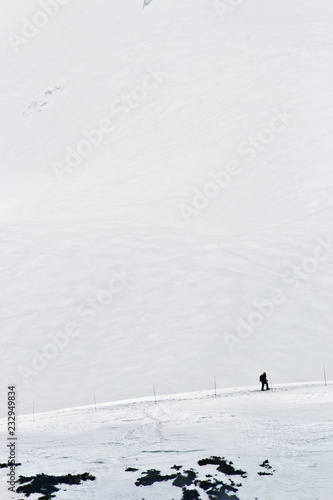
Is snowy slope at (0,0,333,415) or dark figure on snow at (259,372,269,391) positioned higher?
snowy slope at (0,0,333,415)

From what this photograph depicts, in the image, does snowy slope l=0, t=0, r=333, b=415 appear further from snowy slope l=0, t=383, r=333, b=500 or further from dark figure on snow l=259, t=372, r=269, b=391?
snowy slope l=0, t=383, r=333, b=500

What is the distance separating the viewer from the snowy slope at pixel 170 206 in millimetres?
25781

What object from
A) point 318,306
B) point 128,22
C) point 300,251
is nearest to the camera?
point 318,306

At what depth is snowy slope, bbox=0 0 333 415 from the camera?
2578 cm

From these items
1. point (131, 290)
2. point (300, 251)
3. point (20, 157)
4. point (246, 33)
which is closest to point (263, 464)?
point (131, 290)

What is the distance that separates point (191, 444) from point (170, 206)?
33407 millimetres

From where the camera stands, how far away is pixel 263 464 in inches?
498

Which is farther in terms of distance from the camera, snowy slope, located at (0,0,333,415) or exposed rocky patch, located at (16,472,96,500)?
snowy slope, located at (0,0,333,415)

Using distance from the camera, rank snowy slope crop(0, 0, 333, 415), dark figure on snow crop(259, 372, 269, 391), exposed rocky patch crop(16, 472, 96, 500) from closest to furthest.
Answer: exposed rocky patch crop(16, 472, 96, 500)
dark figure on snow crop(259, 372, 269, 391)
snowy slope crop(0, 0, 333, 415)

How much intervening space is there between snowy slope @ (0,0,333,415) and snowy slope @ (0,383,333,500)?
19.1 ft

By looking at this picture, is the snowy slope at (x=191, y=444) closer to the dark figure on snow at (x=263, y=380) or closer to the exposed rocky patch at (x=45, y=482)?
the exposed rocky patch at (x=45, y=482)

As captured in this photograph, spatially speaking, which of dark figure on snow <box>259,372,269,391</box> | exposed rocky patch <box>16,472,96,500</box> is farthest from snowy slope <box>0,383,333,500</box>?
dark figure on snow <box>259,372,269,391</box>

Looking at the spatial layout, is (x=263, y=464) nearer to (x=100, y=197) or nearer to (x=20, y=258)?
(x=20, y=258)

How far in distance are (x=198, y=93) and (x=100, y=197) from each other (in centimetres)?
2571
